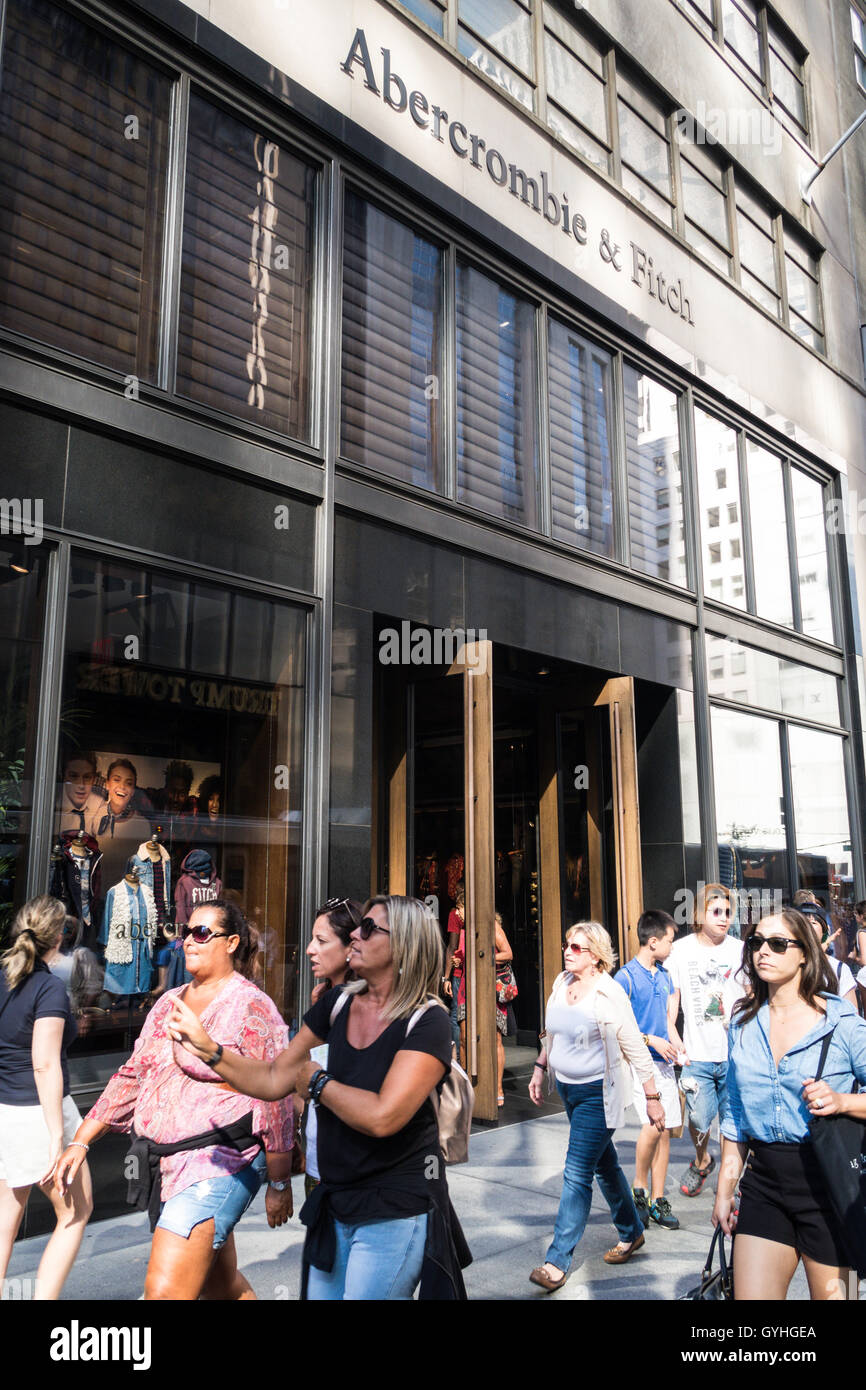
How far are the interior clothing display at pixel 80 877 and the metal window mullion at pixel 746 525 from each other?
10.5 m

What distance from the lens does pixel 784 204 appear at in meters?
16.9

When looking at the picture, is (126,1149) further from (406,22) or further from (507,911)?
(406,22)

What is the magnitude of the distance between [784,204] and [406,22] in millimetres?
9314

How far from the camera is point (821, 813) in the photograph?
15.9m

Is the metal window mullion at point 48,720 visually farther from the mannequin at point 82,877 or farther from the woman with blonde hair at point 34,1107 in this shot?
the woman with blonde hair at point 34,1107

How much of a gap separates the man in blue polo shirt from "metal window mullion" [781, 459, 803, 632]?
394 inches

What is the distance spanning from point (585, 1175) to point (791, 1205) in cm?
184

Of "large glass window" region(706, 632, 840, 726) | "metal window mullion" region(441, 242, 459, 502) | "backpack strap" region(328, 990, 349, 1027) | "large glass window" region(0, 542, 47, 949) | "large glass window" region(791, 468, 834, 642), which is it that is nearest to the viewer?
"backpack strap" region(328, 990, 349, 1027)

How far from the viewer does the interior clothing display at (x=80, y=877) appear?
6.63m

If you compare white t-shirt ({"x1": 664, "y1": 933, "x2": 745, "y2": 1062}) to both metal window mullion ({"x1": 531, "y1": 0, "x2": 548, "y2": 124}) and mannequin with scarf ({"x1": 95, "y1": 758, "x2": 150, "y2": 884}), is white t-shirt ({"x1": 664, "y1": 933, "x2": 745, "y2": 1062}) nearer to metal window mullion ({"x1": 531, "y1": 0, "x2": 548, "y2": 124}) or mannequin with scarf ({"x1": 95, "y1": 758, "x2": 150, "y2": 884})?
mannequin with scarf ({"x1": 95, "y1": 758, "x2": 150, "y2": 884})

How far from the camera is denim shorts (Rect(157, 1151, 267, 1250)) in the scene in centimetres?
356

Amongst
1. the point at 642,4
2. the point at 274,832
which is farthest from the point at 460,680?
the point at 642,4

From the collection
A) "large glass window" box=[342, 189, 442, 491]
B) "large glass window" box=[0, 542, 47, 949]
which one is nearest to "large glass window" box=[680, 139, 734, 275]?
"large glass window" box=[342, 189, 442, 491]

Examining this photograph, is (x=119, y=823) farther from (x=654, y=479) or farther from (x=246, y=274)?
(x=654, y=479)
